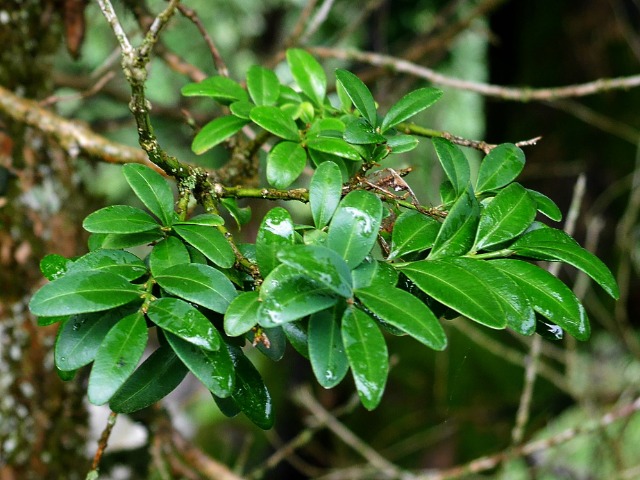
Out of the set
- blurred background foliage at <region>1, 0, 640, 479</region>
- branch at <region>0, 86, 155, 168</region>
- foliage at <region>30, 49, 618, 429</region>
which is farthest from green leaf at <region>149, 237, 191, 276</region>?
blurred background foliage at <region>1, 0, 640, 479</region>

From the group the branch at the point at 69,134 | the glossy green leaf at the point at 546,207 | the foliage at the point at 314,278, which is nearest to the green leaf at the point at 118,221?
the foliage at the point at 314,278

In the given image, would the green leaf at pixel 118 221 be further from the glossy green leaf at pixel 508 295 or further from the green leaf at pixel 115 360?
the glossy green leaf at pixel 508 295

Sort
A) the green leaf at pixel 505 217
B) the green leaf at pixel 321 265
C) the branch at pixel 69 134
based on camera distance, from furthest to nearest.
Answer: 1. the branch at pixel 69 134
2. the green leaf at pixel 505 217
3. the green leaf at pixel 321 265

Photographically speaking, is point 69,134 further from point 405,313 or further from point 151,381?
point 405,313

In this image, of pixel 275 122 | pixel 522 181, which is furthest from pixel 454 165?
pixel 522 181

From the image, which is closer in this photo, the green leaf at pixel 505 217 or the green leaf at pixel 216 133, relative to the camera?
the green leaf at pixel 505 217

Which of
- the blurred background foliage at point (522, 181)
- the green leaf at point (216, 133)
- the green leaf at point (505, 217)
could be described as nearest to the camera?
the green leaf at point (505, 217)

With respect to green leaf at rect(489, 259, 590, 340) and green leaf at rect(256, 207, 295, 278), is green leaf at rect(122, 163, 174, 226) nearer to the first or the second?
green leaf at rect(256, 207, 295, 278)
